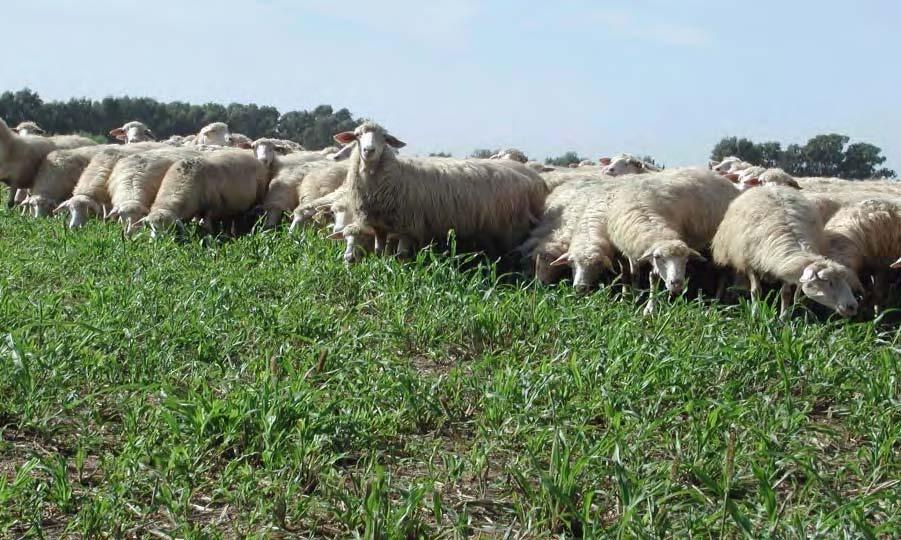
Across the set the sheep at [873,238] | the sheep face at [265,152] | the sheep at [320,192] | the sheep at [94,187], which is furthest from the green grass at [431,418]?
the sheep face at [265,152]

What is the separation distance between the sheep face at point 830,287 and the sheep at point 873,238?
75 centimetres

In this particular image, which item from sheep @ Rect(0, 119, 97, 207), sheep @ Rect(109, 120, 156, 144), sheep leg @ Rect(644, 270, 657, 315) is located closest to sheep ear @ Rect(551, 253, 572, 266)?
sheep leg @ Rect(644, 270, 657, 315)

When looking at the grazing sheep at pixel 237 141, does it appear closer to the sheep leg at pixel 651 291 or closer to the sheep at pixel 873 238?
the sheep leg at pixel 651 291

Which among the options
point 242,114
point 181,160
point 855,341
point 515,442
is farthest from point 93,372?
point 242,114

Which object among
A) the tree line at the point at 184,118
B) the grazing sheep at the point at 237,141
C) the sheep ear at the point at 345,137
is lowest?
the tree line at the point at 184,118

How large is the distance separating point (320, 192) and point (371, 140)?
191 cm

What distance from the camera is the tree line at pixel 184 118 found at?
89.4ft

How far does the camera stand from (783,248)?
7141 mm

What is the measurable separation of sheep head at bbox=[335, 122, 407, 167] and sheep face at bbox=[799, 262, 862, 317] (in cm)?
399

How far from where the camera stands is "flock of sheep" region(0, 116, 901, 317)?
7.41 meters

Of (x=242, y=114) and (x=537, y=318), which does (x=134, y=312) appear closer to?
(x=537, y=318)

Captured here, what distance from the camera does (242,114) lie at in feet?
95.1

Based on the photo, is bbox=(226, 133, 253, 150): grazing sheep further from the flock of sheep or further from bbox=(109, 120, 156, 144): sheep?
the flock of sheep

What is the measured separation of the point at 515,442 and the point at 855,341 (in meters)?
2.89
